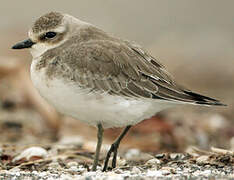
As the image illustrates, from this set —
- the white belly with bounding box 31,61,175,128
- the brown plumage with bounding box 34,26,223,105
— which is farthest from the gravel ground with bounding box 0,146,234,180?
the brown plumage with bounding box 34,26,223,105

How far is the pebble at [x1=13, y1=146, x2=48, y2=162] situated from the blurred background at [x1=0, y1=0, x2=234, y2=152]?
34.0 inches

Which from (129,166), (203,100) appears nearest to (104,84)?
(129,166)

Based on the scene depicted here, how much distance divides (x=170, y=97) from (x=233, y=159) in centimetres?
88

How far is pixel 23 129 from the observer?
8.88 metres

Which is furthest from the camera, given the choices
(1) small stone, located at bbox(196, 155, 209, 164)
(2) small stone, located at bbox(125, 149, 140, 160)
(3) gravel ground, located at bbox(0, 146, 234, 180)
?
(2) small stone, located at bbox(125, 149, 140, 160)

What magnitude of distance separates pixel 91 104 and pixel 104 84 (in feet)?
0.88

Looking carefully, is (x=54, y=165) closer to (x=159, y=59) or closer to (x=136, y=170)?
(x=136, y=170)

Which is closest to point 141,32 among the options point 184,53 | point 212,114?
point 184,53

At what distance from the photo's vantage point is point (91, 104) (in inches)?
230

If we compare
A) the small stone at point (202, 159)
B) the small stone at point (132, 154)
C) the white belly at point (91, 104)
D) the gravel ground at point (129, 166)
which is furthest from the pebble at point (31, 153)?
the small stone at point (202, 159)

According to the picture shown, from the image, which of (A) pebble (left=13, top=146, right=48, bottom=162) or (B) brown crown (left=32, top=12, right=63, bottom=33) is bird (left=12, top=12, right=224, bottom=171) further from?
(A) pebble (left=13, top=146, right=48, bottom=162)

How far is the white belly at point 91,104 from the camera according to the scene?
585cm

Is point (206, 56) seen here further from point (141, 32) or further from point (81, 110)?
point (81, 110)

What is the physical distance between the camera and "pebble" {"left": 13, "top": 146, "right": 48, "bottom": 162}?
6.93 meters
